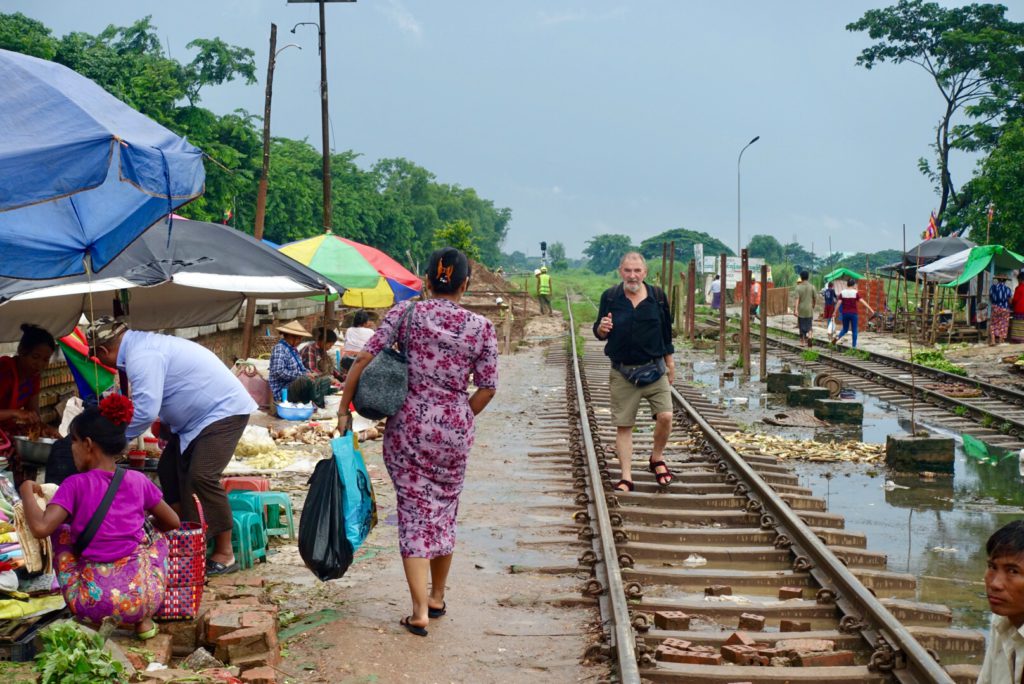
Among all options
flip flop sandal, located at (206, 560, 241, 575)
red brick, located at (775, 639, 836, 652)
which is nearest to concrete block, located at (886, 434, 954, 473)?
red brick, located at (775, 639, 836, 652)

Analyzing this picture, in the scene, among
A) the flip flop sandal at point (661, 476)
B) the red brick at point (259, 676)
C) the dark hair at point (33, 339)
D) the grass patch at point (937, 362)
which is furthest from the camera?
the grass patch at point (937, 362)

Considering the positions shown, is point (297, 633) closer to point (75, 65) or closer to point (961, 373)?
point (961, 373)

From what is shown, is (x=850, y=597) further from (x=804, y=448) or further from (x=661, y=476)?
(x=804, y=448)

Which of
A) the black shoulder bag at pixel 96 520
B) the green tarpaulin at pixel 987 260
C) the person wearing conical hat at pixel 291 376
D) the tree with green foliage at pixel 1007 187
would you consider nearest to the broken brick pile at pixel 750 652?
the black shoulder bag at pixel 96 520

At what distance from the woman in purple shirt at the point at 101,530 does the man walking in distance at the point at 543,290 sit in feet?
137

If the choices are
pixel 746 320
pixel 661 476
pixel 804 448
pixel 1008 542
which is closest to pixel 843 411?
pixel 804 448

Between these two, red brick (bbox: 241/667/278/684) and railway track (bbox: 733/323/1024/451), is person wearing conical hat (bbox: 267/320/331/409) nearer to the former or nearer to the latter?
railway track (bbox: 733/323/1024/451)

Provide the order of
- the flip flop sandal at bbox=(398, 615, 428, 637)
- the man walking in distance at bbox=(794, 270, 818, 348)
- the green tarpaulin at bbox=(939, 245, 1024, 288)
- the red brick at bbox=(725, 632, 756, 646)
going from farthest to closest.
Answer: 1. the man walking in distance at bbox=(794, 270, 818, 348)
2. the green tarpaulin at bbox=(939, 245, 1024, 288)
3. the flip flop sandal at bbox=(398, 615, 428, 637)
4. the red brick at bbox=(725, 632, 756, 646)

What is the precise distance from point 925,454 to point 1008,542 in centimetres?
844

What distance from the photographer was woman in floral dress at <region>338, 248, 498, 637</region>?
5777 mm

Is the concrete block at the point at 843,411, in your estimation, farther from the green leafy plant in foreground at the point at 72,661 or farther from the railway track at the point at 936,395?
the green leafy plant in foreground at the point at 72,661

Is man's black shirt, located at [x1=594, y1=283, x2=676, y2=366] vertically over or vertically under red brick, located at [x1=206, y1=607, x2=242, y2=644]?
over

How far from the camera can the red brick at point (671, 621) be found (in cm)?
584

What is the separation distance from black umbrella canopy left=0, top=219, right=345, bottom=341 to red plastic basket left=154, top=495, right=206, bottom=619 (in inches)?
81.3
